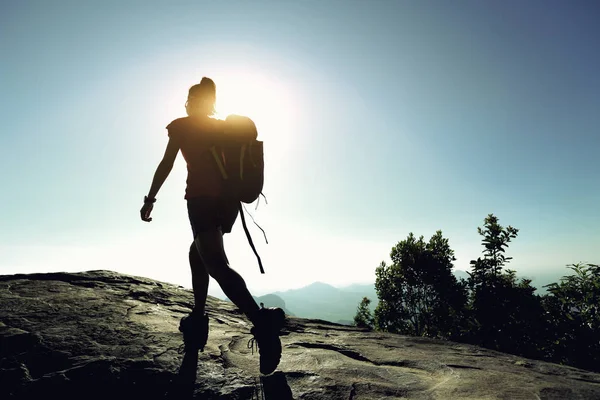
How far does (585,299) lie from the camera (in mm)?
8055

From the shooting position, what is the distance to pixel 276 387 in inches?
81.0

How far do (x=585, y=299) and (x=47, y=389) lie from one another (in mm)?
11602

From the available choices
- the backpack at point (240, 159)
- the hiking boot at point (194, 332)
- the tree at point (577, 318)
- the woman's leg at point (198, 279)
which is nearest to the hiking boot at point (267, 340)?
the hiking boot at point (194, 332)

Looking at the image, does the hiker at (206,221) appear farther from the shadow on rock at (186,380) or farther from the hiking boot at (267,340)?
the shadow on rock at (186,380)

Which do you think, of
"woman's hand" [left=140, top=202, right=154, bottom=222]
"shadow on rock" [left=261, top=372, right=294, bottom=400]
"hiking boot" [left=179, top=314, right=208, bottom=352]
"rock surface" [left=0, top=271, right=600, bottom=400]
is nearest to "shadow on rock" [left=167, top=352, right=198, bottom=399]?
"rock surface" [left=0, top=271, right=600, bottom=400]

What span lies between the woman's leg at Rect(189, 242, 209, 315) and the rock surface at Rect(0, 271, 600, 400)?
13.7 inches

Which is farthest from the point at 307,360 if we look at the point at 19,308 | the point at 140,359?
the point at 19,308

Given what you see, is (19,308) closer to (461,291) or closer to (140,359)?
(140,359)

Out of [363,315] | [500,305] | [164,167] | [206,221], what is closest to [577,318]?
[500,305]

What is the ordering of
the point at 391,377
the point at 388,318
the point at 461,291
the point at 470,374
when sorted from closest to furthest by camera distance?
1. the point at 391,377
2. the point at 470,374
3. the point at 461,291
4. the point at 388,318

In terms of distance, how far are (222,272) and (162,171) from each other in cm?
123

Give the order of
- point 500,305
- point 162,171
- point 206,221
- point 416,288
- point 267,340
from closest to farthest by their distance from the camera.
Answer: point 267,340 → point 206,221 → point 162,171 → point 500,305 → point 416,288

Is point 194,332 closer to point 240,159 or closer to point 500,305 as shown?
point 240,159

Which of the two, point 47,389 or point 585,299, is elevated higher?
point 585,299
